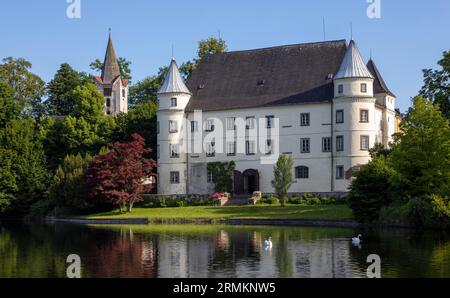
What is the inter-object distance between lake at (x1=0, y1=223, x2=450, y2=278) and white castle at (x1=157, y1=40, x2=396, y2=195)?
1853 centimetres

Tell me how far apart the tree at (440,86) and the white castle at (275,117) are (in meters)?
4.75

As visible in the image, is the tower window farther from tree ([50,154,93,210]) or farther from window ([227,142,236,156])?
tree ([50,154,93,210])

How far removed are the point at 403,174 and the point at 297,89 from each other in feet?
68.3

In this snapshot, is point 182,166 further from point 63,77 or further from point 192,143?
point 63,77

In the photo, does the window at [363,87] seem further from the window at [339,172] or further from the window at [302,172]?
the window at [302,172]

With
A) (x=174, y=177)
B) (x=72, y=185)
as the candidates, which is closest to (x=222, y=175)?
(x=174, y=177)

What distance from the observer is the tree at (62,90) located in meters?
98.6

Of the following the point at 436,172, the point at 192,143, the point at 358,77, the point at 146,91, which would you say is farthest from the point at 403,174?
the point at 146,91

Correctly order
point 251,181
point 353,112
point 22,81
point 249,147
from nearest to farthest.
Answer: point 353,112 → point 249,147 → point 251,181 → point 22,81

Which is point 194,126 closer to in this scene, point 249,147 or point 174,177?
point 174,177

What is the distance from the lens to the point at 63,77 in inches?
3925

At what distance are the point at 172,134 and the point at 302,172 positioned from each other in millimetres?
13047

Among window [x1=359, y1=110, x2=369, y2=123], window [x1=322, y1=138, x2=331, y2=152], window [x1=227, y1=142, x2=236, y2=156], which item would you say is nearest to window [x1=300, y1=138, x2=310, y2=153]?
window [x1=322, y1=138, x2=331, y2=152]

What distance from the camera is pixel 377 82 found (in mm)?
69625
